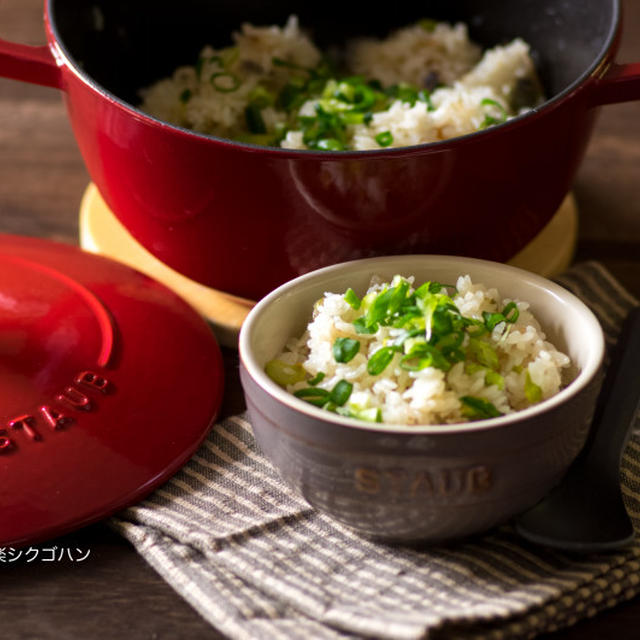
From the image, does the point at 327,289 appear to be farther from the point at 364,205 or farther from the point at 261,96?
the point at 261,96

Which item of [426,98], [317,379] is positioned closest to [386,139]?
[426,98]

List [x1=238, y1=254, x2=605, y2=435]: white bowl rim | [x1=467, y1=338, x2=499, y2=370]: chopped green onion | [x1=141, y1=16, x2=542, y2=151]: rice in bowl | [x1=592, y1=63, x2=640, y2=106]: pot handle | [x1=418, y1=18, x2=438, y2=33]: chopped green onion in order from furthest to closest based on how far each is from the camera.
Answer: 1. [x1=418, y1=18, x2=438, y2=33]: chopped green onion
2. [x1=141, y1=16, x2=542, y2=151]: rice in bowl
3. [x1=592, y1=63, x2=640, y2=106]: pot handle
4. [x1=467, y1=338, x2=499, y2=370]: chopped green onion
5. [x1=238, y1=254, x2=605, y2=435]: white bowl rim

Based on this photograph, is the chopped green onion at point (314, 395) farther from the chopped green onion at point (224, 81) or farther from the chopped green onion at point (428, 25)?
the chopped green onion at point (428, 25)

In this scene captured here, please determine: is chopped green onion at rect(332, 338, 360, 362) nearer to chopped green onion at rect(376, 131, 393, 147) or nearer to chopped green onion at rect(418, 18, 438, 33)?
chopped green onion at rect(376, 131, 393, 147)

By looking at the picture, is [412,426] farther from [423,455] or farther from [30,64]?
[30,64]

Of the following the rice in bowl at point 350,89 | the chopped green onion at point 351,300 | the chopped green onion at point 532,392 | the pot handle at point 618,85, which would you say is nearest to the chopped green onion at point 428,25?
the rice in bowl at point 350,89

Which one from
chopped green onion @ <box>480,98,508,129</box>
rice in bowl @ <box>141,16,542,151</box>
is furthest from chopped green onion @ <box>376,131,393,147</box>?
chopped green onion @ <box>480,98,508,129</box>
